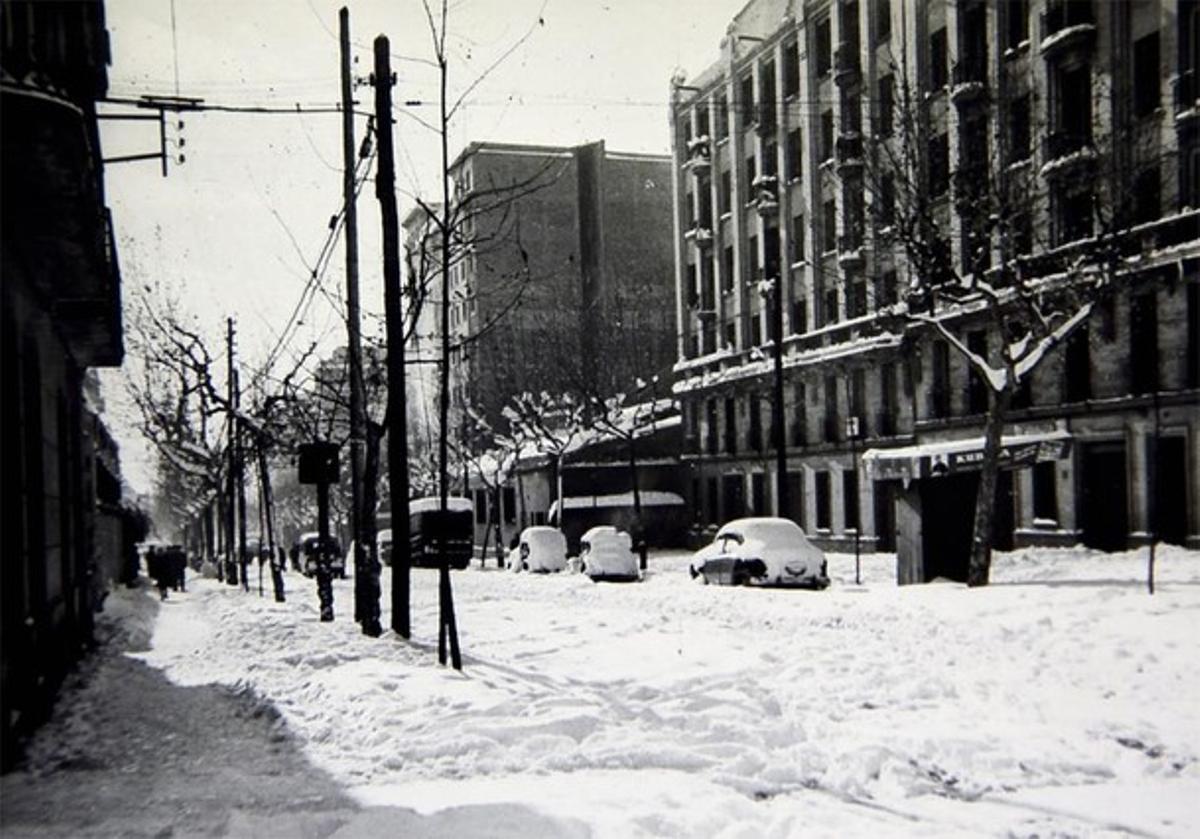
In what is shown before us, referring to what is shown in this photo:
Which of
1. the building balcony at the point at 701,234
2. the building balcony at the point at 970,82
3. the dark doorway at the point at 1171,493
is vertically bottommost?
the dark doorway at the point at 1171,493

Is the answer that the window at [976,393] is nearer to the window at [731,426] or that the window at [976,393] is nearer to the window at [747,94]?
the window at [747,94]

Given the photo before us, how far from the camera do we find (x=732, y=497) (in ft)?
133

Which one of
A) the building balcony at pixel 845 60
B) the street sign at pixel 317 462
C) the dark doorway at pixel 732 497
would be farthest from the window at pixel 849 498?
the street sign at pixel 317 462

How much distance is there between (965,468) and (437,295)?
74.6 ft

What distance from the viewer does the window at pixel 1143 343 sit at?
15.6 meters

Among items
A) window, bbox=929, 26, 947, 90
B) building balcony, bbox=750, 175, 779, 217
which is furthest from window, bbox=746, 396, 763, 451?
window, bbox=929, 26, 947, 90

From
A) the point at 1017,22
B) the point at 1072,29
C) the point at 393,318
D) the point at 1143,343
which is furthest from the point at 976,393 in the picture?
the point at 1072,29

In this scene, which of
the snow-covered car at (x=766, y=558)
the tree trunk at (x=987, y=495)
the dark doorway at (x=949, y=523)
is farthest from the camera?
the snow-covered car at (x=766, y=558)

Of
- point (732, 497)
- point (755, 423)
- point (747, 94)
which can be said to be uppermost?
point (747, 94)

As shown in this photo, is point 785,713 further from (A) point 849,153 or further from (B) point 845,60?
(B) point 845,60

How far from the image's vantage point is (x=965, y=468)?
57.5 feet

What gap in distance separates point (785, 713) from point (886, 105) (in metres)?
14.7

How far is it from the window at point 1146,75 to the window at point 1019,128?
9.86ft

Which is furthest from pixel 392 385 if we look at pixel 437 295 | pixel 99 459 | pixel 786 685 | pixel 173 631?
pixel 437 295
